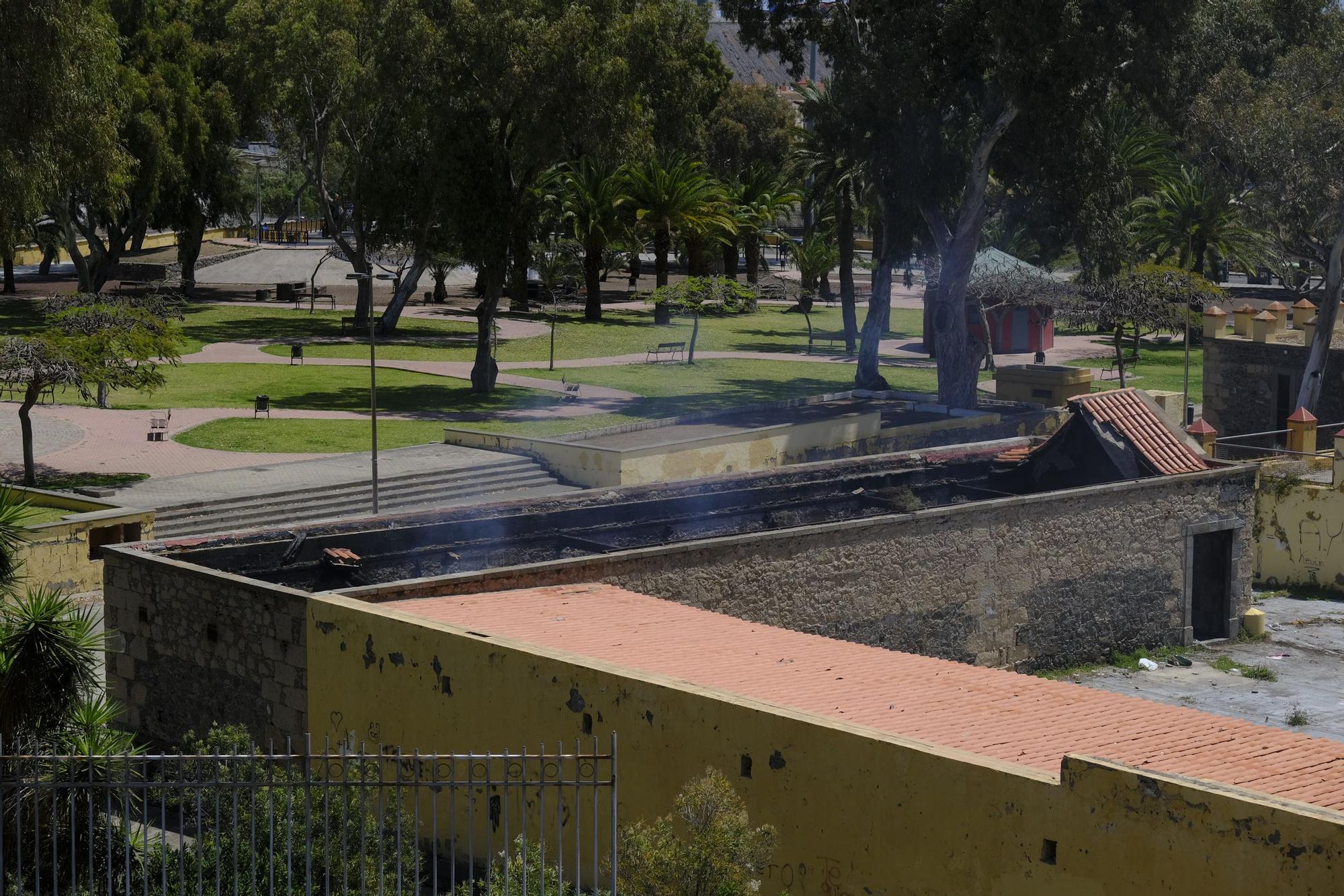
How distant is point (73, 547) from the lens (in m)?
24.8

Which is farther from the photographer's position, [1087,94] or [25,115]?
[1087,94]

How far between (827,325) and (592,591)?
150 ft

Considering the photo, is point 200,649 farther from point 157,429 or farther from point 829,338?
point 829,338

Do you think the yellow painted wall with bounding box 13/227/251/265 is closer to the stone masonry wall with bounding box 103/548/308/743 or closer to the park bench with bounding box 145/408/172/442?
the park bench with bounding box 145/408/172/442

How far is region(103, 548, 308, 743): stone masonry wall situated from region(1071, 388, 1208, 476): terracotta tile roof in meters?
13.2

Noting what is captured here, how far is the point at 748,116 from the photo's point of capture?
90.4m

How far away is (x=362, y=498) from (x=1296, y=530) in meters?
16.1

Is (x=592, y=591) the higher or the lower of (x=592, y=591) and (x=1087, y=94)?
the lower

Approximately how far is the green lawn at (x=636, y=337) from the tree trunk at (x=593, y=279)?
0.40 m

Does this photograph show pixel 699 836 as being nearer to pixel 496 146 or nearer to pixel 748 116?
pixel 496 146

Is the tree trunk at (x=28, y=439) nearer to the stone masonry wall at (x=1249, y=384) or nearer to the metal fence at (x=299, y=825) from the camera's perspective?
the metal fence at (x=299, y=825)

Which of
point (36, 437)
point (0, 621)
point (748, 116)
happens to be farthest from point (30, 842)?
point (748, 116)

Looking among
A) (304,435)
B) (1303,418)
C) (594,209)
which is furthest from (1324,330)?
(594,209)

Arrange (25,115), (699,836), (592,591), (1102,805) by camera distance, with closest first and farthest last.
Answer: (699,836)
(1102,805)
(592,591)
(25,115)
